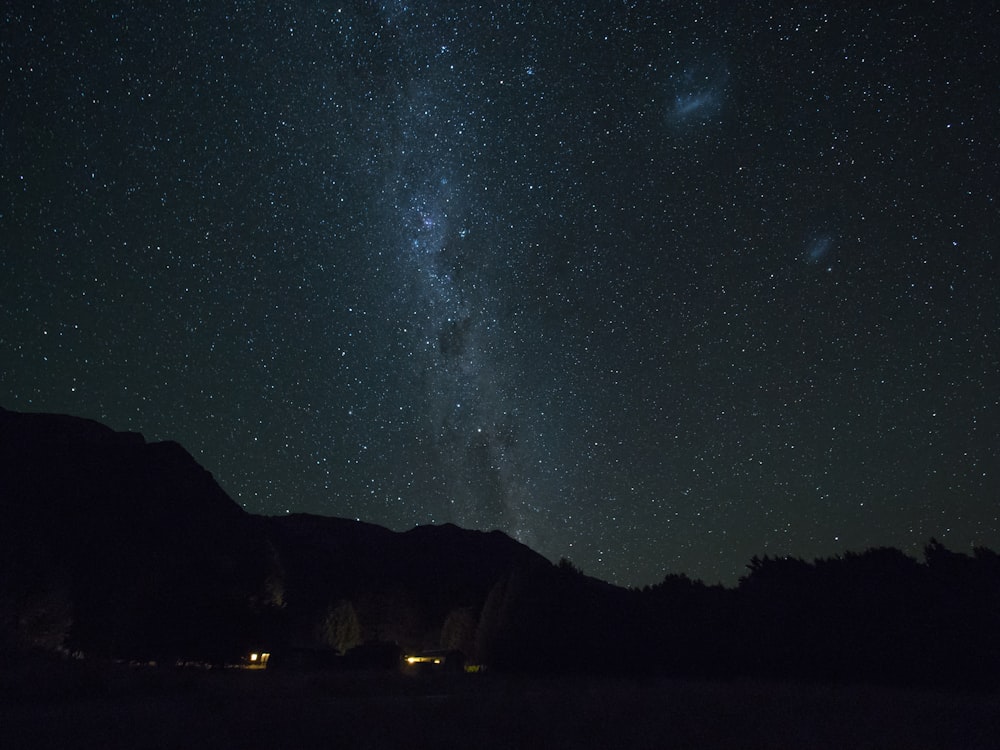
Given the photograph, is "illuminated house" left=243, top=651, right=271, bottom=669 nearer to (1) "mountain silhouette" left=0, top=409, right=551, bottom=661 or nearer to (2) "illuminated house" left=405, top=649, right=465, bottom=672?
(1) "mountain silhouette" left=0, top=409, right=551, bottom=661

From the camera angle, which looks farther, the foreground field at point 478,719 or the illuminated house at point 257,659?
the illuminated house at point 257,659

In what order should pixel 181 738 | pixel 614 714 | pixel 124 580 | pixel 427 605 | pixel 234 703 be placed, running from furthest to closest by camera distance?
pixel 427 605, pixel 124 580, pixel 234 703, pixel 614 714, pixel 181 738

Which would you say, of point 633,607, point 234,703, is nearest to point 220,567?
point 633,607

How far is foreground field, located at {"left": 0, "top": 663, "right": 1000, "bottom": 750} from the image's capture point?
9367mm

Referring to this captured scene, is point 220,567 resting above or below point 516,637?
above

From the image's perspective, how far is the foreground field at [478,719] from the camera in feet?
30.7

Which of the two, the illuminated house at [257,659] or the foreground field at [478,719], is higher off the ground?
the illuminated house at [257,659]

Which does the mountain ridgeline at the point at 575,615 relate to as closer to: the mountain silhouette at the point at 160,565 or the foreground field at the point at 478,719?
the mountain silhouette at the point at 160,565

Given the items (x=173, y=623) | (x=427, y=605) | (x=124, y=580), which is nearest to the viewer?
(x=173, y=623)

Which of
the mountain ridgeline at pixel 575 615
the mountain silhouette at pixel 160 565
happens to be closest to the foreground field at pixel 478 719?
the mountain ridgeline at pixel 575 615

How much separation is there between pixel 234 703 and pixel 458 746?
237 inches

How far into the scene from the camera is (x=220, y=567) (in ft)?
134

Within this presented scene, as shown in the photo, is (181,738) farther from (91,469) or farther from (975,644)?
(91,469)

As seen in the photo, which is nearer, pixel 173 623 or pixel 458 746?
pixel 458 746
